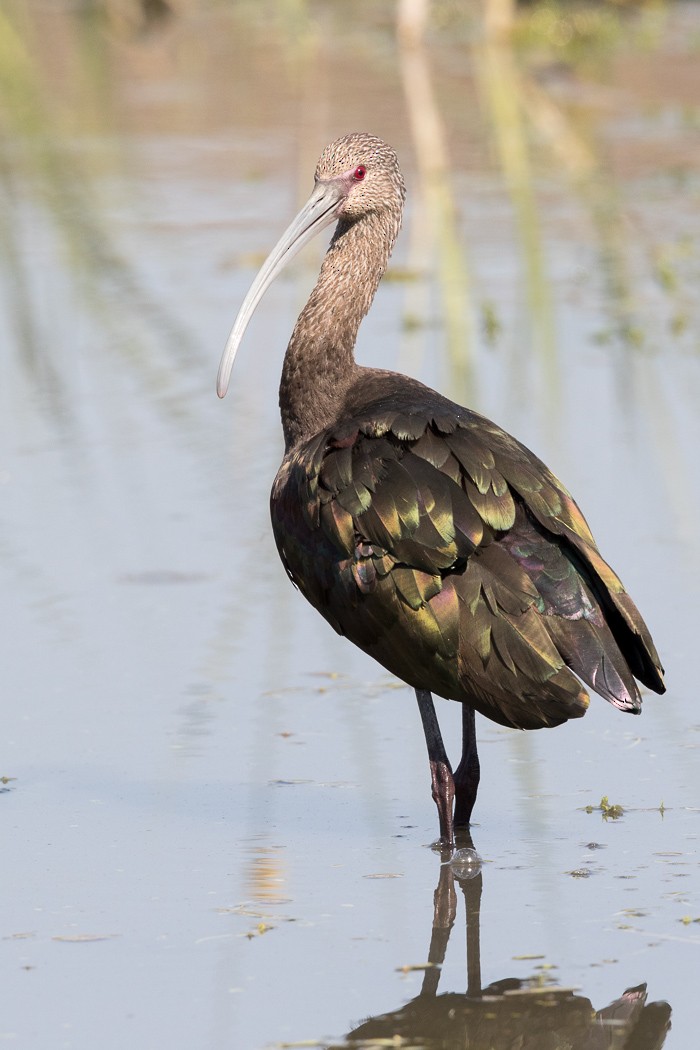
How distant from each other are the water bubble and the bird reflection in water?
1.74 feet

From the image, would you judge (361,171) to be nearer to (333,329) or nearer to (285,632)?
(333,329)

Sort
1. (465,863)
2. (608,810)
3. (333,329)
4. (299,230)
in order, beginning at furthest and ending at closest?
(299,230), (333,329), (608,810), (465,863)

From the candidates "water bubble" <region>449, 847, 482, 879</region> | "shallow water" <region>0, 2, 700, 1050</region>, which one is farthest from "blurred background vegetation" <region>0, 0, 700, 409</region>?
"water bubble" <region>449, 847, 482, 879</region>

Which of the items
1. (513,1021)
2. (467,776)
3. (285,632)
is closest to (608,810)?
(467,776)

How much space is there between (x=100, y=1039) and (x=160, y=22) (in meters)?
16.0

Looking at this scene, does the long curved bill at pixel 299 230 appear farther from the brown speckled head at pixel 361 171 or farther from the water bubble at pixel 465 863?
the water bubble at pixel 465 863

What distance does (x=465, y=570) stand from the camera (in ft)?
15.1

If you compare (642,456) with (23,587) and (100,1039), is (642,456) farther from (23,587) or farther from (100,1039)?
(100,1039)

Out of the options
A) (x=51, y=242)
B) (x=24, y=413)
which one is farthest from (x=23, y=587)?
(x=51, y=242)

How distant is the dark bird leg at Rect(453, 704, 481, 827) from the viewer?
16.2 ft

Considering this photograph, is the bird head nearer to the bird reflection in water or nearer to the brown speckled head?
the brown speckled head

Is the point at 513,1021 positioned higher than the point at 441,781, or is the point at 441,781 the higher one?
the point at 441,781

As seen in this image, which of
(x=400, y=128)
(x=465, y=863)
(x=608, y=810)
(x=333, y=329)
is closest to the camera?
(x=465, y=863)

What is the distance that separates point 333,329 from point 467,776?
143 centimetres
